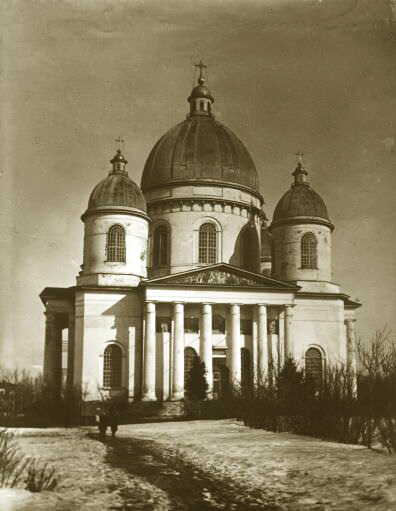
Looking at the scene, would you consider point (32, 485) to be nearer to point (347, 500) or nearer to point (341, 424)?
point (347, 500)

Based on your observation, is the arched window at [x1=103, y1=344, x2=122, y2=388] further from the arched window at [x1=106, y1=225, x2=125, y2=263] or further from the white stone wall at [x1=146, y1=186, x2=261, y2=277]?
the white stone wall at [x1=146, y1=186, x2=261, y2=277]

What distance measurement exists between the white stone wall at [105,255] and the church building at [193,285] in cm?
6

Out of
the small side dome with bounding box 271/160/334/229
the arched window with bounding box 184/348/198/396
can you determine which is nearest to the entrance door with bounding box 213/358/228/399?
the arched window with bounding box 184/348/198/396

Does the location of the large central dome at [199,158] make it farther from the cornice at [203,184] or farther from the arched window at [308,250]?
the arched window at [308,250]

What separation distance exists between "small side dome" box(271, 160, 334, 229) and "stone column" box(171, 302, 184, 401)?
1000 cm

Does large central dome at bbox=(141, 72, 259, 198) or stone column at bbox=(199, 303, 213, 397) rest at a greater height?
large central dome at bbox=(141, 72, 259, 198)

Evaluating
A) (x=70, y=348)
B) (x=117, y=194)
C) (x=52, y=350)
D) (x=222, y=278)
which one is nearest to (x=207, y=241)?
(x=222, y=278)

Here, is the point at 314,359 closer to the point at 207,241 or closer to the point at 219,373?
the point at 219,373

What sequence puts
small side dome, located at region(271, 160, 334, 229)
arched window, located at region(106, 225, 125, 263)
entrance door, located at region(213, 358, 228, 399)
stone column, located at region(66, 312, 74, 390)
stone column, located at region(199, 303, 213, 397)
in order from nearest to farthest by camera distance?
1. stone column, located at region(199, 303, 213, 397)
2. entrance door, located at region(213, 358, 228, 399)
3. stone column, located at region(66, 312, 74, 390)
4. arched window, located at region(106, 225, 125, 263)
5. small side dome, located at region(271, 160, 334, 229)

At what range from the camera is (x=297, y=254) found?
140 ft

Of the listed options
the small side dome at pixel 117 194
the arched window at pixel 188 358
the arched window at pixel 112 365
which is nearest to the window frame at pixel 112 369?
the arched window at pixel 112 365

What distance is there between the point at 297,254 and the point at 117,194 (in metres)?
11.7

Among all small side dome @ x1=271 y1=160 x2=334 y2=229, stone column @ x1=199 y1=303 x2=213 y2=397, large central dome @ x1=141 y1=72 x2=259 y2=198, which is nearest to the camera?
stone column @ x1=199 y1=303 x2=213 y2=397

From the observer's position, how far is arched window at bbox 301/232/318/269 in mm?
42625
